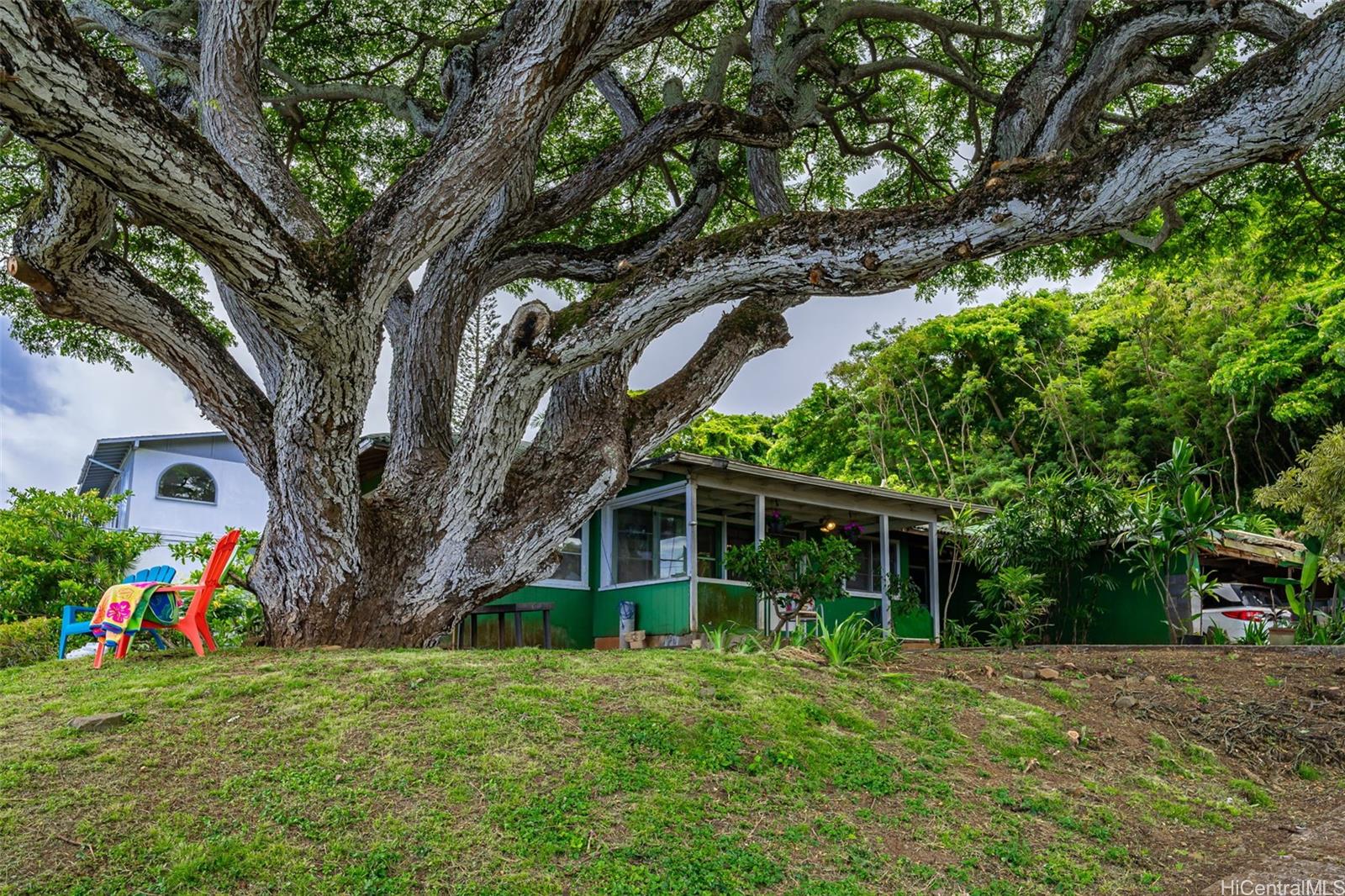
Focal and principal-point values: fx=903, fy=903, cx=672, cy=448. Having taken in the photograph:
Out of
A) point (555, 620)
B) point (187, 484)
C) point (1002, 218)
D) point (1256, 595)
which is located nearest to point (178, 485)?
point (187, 484)

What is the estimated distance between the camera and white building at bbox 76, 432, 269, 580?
20078mm

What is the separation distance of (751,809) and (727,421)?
1193 inches

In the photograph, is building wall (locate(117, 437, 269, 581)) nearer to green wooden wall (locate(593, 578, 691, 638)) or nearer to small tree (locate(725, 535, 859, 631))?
green wooden wall (locate(593, 578, 691, 638))

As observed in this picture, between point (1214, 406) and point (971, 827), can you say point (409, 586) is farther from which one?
point (1214, 406)

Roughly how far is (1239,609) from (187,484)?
71.3 feet

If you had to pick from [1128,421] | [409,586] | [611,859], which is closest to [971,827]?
[611,859]

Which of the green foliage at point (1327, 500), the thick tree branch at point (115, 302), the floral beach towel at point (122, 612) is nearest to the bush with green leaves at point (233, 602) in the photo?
the thick tree branch at point (115, 302)

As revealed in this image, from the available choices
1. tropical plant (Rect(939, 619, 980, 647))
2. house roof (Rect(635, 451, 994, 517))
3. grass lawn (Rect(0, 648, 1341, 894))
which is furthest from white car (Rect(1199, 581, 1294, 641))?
grass lawn (Rect(0, 648, 1341, 894))

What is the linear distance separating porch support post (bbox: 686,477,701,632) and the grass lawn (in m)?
5.89

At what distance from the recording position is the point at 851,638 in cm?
723

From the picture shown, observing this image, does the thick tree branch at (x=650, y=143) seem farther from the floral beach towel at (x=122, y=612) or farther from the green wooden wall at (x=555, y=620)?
the green wooden wall at (x=555, y=620)

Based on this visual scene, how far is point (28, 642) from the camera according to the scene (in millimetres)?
8391

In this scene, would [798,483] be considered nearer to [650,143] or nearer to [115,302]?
[650,143]

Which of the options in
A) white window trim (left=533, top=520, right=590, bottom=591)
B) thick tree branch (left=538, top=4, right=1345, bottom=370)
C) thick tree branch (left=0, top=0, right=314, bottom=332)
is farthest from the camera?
white window trim (left=533, top=520, right=590, bottom=591)
